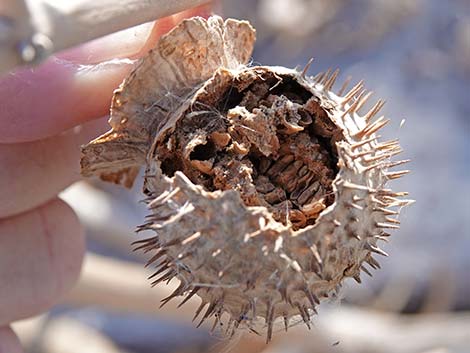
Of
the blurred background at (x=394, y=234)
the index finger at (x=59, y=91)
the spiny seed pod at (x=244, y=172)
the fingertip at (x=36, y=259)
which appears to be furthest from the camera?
the blurred background at (x=394, y=234)

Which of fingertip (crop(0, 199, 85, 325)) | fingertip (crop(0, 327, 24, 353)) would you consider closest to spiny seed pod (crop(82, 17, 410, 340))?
fingertip (crop(0, 199, 85, 325))

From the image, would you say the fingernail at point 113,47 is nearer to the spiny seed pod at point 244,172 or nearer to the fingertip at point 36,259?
the spiny seed pod at point 244,172

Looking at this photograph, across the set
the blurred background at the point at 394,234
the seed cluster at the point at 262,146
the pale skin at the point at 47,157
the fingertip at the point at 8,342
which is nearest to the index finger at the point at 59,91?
the pale skin at the point at 47,157

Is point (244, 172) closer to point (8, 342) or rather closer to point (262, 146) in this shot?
point (262, 146)

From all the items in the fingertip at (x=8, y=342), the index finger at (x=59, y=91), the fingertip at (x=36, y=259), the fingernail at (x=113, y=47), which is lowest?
the fingertip at (x=8, y=342)

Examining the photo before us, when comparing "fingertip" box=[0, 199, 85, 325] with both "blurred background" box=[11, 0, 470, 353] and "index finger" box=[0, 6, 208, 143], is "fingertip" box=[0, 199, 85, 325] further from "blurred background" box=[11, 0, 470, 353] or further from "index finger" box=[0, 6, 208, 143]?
"blurred background" box=[11, 0, 470, 353]
